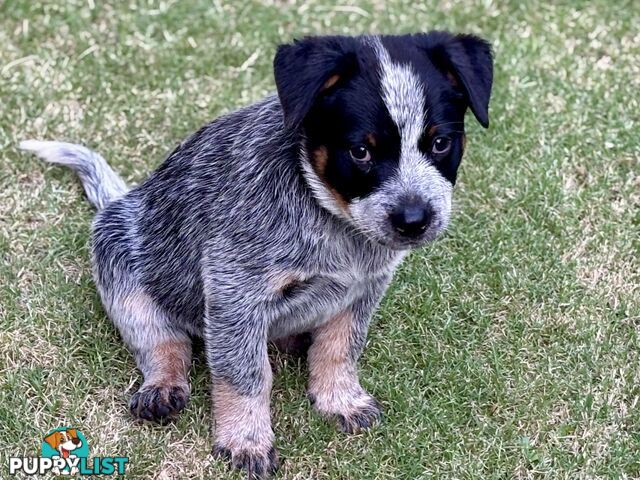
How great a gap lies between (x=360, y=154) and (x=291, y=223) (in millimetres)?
549

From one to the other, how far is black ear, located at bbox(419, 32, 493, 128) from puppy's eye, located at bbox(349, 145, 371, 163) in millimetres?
519

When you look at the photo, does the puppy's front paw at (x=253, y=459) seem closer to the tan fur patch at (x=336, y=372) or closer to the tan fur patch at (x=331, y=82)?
the tan fur patch at (x=336, y=372)

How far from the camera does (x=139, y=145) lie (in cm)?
654

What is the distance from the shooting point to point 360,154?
4141 millimetres

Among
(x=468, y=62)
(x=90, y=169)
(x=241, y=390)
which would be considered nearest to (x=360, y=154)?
(x=468, y=62)

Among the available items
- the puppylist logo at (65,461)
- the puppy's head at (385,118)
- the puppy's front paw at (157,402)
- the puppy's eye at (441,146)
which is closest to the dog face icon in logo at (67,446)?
the puppylist logo at (65,461)

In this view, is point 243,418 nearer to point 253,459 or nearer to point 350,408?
point 253,459

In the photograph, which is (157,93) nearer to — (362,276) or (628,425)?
(362,276)

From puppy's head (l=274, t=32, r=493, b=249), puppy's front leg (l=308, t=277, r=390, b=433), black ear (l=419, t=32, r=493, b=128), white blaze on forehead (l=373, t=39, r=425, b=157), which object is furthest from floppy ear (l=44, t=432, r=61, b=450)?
black ear (l=419, t=32, r=493, b=128)

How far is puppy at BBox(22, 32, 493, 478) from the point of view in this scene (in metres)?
4.15

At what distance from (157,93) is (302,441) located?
124 inches

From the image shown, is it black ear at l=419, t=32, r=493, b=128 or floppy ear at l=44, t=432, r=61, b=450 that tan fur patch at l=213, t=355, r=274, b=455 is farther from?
black ear at l=419, t=32, r=493, b=128

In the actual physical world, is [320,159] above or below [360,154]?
below

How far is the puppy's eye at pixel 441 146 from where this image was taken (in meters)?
4.23
